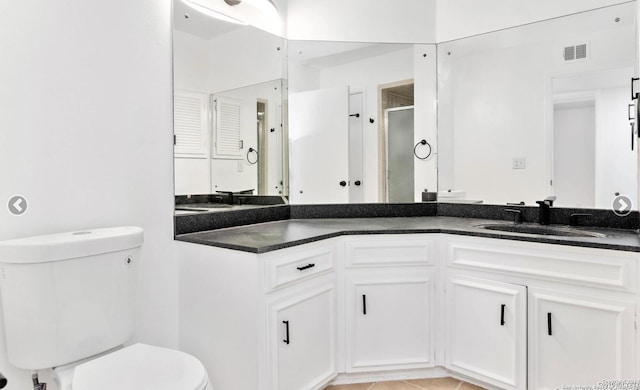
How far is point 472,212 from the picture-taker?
2.50 meters

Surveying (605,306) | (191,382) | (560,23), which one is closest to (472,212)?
(605,306)

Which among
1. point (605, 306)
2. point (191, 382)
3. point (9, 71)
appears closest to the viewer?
point (191, 382)

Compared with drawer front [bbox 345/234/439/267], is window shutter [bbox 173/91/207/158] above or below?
above

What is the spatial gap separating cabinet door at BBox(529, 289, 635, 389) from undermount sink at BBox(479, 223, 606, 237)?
39cm

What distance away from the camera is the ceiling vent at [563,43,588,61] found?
212 cm

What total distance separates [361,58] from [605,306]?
75.6 inches

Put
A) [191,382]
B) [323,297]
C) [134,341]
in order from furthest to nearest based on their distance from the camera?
[323,297] → [134,341] → [191,382]

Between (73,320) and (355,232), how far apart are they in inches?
49.6

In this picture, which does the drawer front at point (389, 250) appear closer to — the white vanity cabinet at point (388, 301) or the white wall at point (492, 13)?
the white vanity cabinet at point (388, 301)

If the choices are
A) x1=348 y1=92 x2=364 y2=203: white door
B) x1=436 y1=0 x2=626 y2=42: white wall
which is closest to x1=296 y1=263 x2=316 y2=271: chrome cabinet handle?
x1=348 y1=92 x2=364 y2=203: white door

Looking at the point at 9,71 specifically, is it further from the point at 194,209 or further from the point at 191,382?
the point at 191,382

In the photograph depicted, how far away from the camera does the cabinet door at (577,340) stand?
1.61 metres

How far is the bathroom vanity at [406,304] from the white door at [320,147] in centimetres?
34

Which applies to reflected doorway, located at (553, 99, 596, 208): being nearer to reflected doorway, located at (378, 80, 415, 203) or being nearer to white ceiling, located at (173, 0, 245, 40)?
reflected doorway, located at (378, 80, 415, 203)
